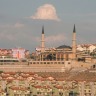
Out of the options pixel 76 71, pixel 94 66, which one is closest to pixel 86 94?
pixel 76 71

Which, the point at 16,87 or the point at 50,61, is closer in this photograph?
the point at 16,87

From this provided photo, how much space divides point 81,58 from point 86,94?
131 feet

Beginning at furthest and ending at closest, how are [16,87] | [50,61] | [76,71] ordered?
[50,61]
[76,71]
[16,87]

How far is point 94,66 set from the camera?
8231cm

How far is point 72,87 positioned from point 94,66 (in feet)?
109

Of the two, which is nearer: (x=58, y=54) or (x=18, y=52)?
(x=58, y=54)

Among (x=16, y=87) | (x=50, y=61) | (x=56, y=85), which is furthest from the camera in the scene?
(x=50, y=61)

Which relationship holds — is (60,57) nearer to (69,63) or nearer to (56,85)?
(69,63)

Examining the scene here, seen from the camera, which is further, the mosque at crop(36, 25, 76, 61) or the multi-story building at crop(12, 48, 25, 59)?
the multi-story building at crop(12, 48, 25, 59)

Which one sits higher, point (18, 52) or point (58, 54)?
point (18, 52)

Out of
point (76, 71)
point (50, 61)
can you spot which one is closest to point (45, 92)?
point (76, 71)

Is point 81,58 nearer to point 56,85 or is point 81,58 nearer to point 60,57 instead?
point 60,57

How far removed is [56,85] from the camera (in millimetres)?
49875

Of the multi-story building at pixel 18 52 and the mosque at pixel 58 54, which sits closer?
the mosque at pixel 58 54
